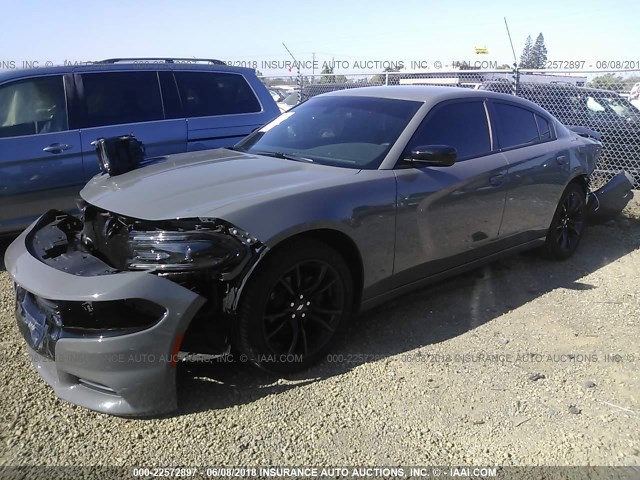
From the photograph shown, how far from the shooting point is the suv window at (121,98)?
531 cm

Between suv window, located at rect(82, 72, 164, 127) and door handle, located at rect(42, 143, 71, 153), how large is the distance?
0.32m

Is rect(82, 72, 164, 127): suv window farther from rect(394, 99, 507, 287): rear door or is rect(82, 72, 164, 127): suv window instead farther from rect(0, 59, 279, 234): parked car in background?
rect(394, 99, 507, 287): rear door

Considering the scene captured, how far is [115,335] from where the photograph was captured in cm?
260

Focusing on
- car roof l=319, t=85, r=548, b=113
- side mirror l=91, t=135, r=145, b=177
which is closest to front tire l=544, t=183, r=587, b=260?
car roof l=319, t=85, r=548, b=113

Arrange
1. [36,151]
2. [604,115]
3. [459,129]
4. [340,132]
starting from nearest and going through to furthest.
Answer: [340,132] < [459,129] < [36,151] < [604,115]

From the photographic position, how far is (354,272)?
341 cm

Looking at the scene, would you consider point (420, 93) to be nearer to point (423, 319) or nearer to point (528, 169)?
point (528, 169)

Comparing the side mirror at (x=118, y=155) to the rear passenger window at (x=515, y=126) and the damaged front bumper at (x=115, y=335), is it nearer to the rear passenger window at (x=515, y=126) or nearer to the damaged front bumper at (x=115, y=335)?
the damaged front bumper at (x=115, y=335)

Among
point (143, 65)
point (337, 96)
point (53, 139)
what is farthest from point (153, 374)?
point (143, 65)

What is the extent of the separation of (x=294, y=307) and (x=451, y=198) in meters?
1.44

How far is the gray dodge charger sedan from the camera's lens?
2.65 metres

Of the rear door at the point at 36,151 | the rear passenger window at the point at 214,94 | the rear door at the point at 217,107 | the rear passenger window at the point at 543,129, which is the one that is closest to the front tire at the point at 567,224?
the rear passenger window at the point at 543,129

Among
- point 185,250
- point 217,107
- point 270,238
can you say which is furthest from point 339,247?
point 217,107

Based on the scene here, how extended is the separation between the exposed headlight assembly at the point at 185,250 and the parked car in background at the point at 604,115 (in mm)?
7546
